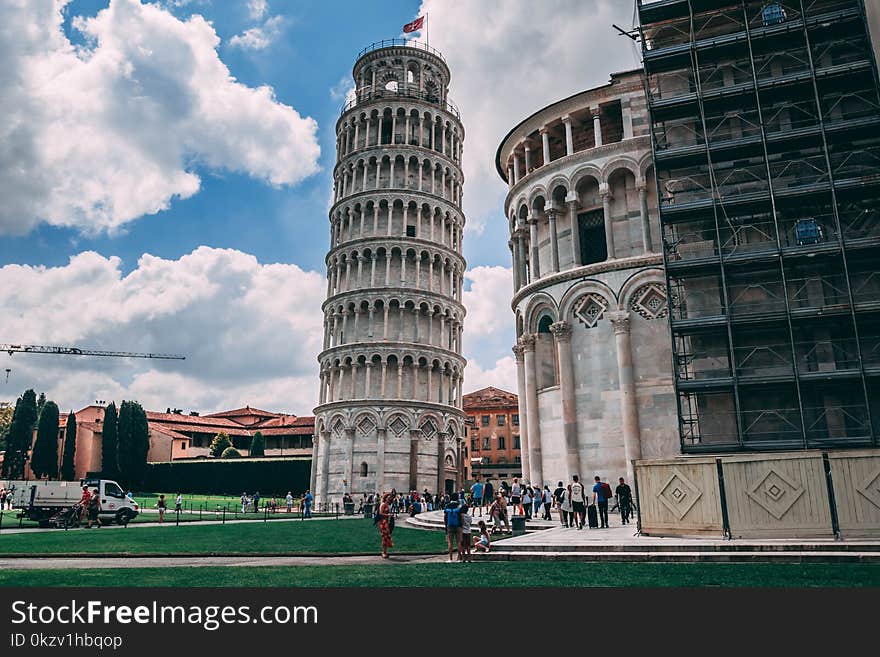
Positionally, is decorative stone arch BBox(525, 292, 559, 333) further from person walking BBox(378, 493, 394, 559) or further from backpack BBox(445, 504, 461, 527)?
backpack BBox(445, 504, 461, 527)

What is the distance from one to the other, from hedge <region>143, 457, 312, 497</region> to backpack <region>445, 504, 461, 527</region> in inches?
1959

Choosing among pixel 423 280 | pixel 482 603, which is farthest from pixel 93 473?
pixel 482 603

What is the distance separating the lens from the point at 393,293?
5447 centimetres

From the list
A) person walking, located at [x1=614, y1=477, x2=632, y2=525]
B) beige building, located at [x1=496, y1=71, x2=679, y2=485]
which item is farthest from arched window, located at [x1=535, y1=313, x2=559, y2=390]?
person walking, located at [x1=614, y1=477, x2=632, y2=525]

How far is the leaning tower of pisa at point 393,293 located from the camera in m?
51.7

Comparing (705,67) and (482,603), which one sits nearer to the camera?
(482,603)

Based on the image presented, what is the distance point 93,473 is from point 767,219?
236 feet

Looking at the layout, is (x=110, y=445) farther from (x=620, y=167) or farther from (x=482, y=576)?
(x=482, y=576)

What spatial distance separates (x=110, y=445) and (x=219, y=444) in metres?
16.3

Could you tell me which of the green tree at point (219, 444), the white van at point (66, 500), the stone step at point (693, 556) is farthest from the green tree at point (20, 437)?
the stone step at point (693, 556)

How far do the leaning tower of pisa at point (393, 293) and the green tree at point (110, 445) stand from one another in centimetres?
2609

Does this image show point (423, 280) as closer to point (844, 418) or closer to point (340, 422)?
point (340, 422)

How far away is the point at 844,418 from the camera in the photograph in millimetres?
A: 22375

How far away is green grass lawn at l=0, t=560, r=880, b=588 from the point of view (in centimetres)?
1030
